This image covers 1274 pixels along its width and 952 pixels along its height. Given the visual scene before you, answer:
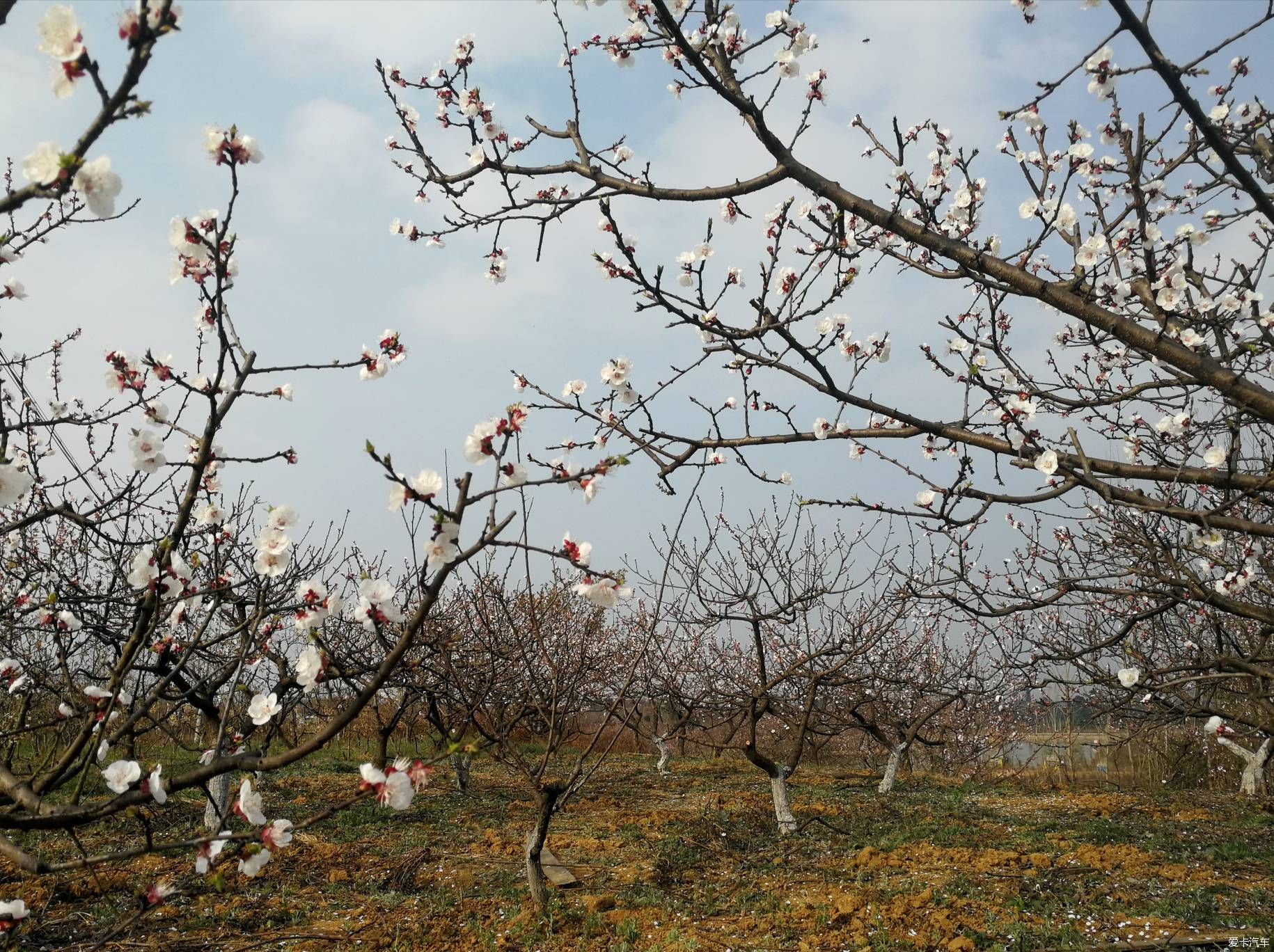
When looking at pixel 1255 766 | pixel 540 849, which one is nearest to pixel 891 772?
pixel 1255 766

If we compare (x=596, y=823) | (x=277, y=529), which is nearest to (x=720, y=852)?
(x=596, y=823)

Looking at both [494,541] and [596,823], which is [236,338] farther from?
[596,823]

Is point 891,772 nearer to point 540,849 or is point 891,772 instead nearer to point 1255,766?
point 1255,766

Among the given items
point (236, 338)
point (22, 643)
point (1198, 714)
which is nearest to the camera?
point (236, 338)

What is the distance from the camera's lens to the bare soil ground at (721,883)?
433 centimetres

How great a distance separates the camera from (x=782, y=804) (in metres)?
7.07

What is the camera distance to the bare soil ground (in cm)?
433

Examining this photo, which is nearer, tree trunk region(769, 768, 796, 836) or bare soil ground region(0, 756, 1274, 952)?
bare soil ground region(0, 756, 1274, 952)

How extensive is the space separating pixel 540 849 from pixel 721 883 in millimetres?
1498

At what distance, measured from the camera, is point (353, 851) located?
6.57 meters

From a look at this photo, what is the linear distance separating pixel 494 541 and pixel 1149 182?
13.4 ft

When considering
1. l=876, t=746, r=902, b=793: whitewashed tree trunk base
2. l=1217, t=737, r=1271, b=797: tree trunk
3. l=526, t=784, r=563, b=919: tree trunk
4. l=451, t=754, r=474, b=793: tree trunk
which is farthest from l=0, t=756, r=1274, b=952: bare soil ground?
l=1217, t=737, r=1271, b=797: tree trunk

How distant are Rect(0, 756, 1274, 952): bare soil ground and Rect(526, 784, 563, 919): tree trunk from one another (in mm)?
113

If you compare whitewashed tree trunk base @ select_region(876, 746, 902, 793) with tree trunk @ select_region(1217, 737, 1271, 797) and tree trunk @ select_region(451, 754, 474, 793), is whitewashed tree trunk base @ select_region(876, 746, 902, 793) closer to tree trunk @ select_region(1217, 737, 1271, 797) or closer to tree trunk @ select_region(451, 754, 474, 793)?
tree trunk @ select_region(1217, 737, 1271, 797)
